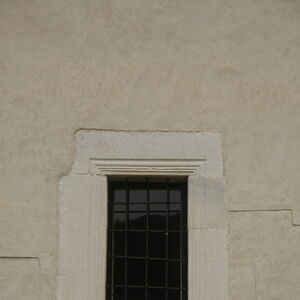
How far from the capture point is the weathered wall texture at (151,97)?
5.54 metres

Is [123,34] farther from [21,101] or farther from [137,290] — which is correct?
[137,290]

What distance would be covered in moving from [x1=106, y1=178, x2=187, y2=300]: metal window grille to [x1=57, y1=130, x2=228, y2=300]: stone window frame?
16 cm

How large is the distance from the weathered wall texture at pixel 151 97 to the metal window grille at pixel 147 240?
1.35 ft

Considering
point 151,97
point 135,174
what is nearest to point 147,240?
point 135,174

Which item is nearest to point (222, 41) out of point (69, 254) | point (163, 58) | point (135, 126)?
point (163, 58)

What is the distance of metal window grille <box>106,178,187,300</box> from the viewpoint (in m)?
5.66

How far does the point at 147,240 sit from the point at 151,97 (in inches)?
41.5

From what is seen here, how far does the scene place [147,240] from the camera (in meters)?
5.70

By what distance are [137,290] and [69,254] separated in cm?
58

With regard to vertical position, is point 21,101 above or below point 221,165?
above

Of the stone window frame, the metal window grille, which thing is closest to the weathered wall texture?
the stone window frame

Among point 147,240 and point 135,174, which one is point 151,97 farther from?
point 147,240

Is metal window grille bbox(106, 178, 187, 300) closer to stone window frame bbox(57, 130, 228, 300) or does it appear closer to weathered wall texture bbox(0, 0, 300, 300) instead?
stone window frame bbox(57, 130, 228, 300)

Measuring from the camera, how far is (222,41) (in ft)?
18.9
